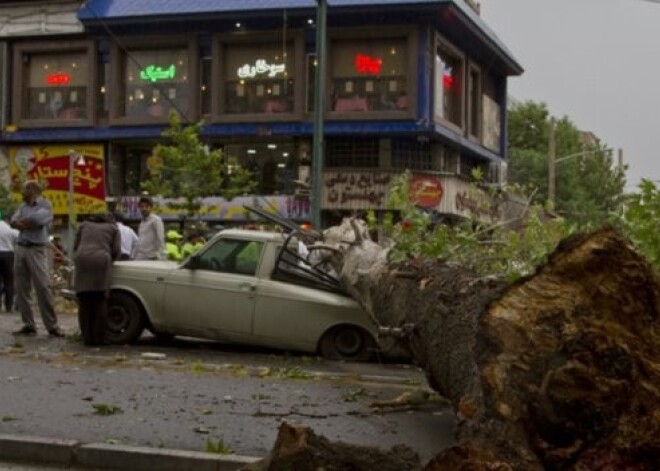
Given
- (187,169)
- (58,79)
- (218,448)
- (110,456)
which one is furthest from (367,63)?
(110,456)

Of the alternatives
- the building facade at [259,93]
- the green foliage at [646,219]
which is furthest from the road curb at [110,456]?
the building facade at [259,93]

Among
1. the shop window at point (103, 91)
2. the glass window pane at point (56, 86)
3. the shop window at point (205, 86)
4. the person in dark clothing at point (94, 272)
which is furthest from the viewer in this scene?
the glass window pane at point (56, 86)

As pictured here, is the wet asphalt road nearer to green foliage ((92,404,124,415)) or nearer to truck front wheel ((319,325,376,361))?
green foliage ((92,404,124,415))

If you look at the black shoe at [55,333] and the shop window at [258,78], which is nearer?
the black shoe at [55,333]

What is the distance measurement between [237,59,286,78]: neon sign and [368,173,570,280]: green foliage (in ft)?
75.7

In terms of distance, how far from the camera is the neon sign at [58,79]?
116ft

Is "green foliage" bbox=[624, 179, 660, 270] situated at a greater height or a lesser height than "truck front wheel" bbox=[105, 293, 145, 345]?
greater

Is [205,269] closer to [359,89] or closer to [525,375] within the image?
[525,375]

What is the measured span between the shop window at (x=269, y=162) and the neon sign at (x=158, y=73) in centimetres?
325

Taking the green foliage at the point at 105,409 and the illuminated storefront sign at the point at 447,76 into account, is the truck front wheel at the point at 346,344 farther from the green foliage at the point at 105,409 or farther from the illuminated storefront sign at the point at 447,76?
the illuminated storefront sign at the point at 447,76

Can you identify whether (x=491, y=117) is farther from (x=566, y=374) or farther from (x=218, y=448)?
(x=566, y=374)

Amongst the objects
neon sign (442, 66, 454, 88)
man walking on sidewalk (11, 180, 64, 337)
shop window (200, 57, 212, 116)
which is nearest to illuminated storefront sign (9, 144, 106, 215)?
shop window (200, 57, 212, 116)

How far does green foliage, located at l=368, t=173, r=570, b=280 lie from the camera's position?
25.5 ft

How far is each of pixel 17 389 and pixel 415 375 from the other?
4.03m
